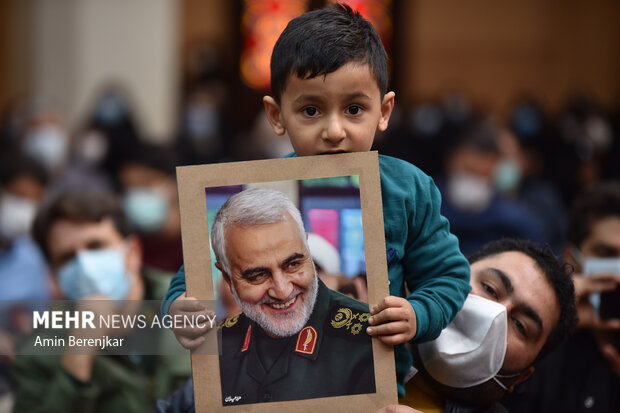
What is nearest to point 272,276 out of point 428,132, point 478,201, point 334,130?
point 334,130

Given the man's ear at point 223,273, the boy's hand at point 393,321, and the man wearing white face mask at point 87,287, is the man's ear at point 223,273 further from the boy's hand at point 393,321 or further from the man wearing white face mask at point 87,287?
the man wearing white face mask at point 87,287

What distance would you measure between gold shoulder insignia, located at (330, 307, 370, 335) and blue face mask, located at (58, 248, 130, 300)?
156 centimetres

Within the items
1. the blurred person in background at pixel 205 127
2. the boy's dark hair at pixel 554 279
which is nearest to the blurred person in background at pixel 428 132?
the blurred person in background at pixel 205 127

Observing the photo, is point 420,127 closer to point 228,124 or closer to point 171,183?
point 228,124

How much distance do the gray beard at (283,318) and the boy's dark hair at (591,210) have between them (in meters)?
1.85

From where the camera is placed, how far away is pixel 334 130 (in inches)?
72.1

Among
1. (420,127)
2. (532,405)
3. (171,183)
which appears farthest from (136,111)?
(532,405)

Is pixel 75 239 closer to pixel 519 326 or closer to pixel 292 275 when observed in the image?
pixel 292 275

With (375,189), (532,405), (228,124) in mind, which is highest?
(228,124)

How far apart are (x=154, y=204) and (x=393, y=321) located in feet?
13.8

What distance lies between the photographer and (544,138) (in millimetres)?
9852

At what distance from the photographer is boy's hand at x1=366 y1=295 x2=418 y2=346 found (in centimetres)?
179

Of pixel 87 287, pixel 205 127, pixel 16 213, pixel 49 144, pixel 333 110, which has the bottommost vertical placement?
pixel 87 287

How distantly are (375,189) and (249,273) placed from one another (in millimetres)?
355
